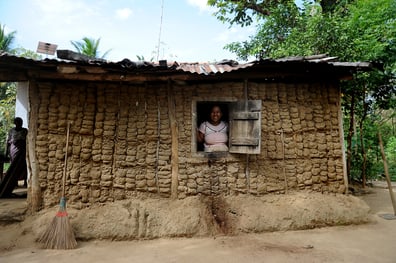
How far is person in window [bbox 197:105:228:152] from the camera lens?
4641mm

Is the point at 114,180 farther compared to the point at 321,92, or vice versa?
the point at 321,92

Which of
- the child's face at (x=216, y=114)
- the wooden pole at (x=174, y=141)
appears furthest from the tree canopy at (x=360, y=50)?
the wooden pole at (x=174, y=141)

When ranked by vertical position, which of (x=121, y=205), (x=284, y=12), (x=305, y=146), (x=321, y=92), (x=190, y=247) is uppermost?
(x=284, y=12)

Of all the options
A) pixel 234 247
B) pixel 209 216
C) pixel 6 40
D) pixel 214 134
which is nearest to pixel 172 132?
pixel 214 134

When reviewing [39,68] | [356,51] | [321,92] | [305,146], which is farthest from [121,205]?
[356,51]

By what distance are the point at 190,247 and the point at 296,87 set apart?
3317 mm

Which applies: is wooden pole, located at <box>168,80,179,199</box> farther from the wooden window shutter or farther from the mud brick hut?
the wooden window shutter

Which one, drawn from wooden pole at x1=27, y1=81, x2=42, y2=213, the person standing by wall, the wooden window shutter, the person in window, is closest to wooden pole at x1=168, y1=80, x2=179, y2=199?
the person in window

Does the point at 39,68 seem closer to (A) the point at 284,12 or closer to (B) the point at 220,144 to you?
(B) the point at 220,144

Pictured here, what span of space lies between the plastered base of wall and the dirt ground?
0.08 m

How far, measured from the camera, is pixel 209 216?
169 inches

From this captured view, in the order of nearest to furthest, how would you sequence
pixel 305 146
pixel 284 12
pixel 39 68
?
pixel 39 68 → pixel 305 146 → pixel 284 12

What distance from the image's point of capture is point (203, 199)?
4453 mm

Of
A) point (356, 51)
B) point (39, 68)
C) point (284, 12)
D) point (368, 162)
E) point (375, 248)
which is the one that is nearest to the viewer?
point (375, 248)
